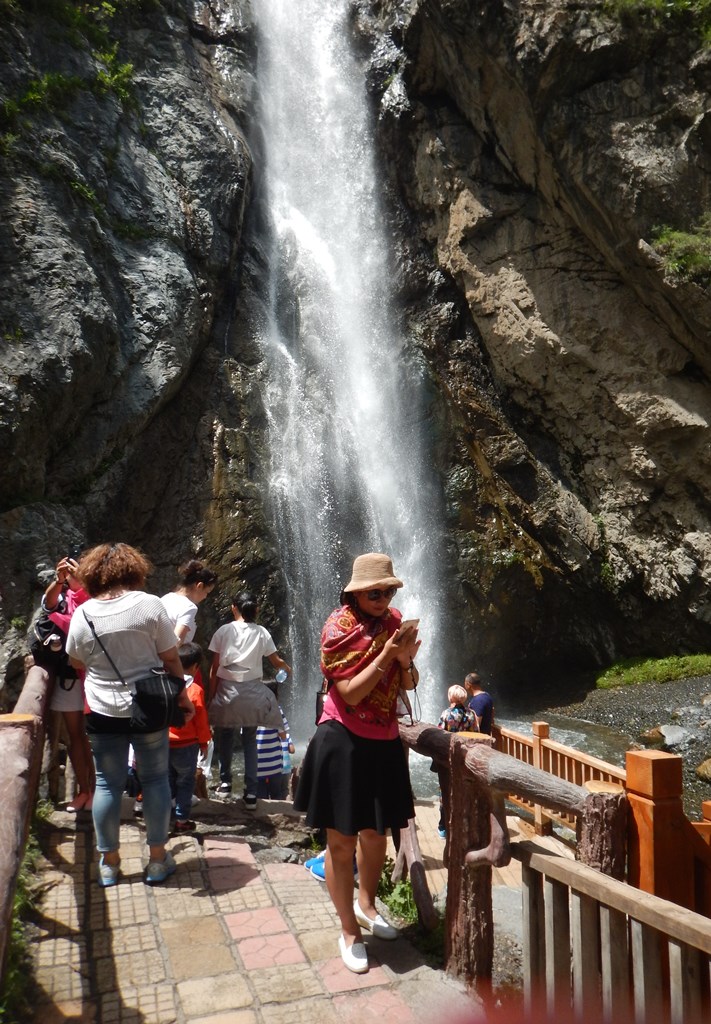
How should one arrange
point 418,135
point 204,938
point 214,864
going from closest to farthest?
point 204,938 → point 214,864 → point 418,135

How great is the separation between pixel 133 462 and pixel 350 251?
9237 mm

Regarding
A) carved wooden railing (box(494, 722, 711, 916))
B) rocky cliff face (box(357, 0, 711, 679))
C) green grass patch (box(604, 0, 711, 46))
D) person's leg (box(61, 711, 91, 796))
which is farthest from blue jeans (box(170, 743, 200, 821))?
green grass patch (box(604, 0, 711, 46))

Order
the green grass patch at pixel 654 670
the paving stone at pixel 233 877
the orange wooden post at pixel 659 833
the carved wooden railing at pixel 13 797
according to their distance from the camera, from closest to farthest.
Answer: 1. the carved wooden railing at pixel 13 797
2. the orange wooden post at pixel 659 833
3. the paving stone at pixel 233 877
4. the green grass patch at pixel 654 670

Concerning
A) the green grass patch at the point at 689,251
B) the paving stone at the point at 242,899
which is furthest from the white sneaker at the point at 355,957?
the green grass patch at the point at 689,251

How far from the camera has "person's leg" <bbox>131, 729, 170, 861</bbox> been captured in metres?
3.98

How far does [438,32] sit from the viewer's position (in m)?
16.7

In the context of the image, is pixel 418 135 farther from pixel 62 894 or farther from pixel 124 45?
pixel 62 894

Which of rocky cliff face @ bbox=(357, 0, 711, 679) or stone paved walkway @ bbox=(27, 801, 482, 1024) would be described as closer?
stone paved walkway @ bbox=(27, 801, 482, 1024)

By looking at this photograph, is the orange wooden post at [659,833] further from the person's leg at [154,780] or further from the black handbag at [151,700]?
the person's leg at [154,780]

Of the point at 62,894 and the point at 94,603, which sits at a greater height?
the point at 94,603

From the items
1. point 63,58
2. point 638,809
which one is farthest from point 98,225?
point 638,809

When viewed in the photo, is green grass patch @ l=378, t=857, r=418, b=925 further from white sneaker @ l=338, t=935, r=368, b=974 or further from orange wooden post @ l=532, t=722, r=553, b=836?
orange wooden post @ l=532, t=722, r=553, b=836

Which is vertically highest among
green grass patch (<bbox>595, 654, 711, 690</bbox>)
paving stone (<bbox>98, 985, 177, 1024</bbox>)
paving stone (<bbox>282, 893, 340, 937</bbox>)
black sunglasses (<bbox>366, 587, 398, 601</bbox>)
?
black sunglasses (<bbox>366, 587, 398, 601</bbox>)

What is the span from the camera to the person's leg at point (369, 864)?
3.41 metres
